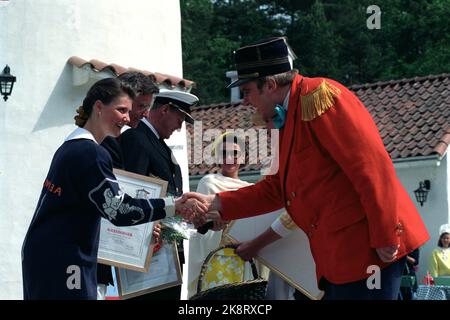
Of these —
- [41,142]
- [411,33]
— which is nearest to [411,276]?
[41,142]

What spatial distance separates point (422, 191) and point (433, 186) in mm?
386

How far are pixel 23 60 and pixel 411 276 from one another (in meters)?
6.31

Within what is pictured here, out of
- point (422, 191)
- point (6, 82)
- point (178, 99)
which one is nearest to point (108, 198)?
point (178, 99)

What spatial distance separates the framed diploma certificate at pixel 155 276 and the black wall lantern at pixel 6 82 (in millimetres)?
4743

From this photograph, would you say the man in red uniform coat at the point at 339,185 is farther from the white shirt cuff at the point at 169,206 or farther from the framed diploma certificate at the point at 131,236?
the framed diploma certificate at the point at 131,236

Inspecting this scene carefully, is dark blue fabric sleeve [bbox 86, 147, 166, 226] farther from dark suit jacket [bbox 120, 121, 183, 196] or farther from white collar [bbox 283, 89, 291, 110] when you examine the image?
dark suit jacket [bbox 120, 121, 183, 196]

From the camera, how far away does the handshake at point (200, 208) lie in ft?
20.9

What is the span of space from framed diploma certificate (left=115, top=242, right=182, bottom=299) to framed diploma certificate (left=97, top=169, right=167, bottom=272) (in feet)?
0.88

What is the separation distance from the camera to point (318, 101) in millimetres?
5395

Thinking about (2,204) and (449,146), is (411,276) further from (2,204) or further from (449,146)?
(449,146)

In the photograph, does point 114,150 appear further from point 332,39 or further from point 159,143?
point 332,39

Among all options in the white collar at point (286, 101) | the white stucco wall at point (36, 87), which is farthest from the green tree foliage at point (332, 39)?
the white collar at point (286, 101)
